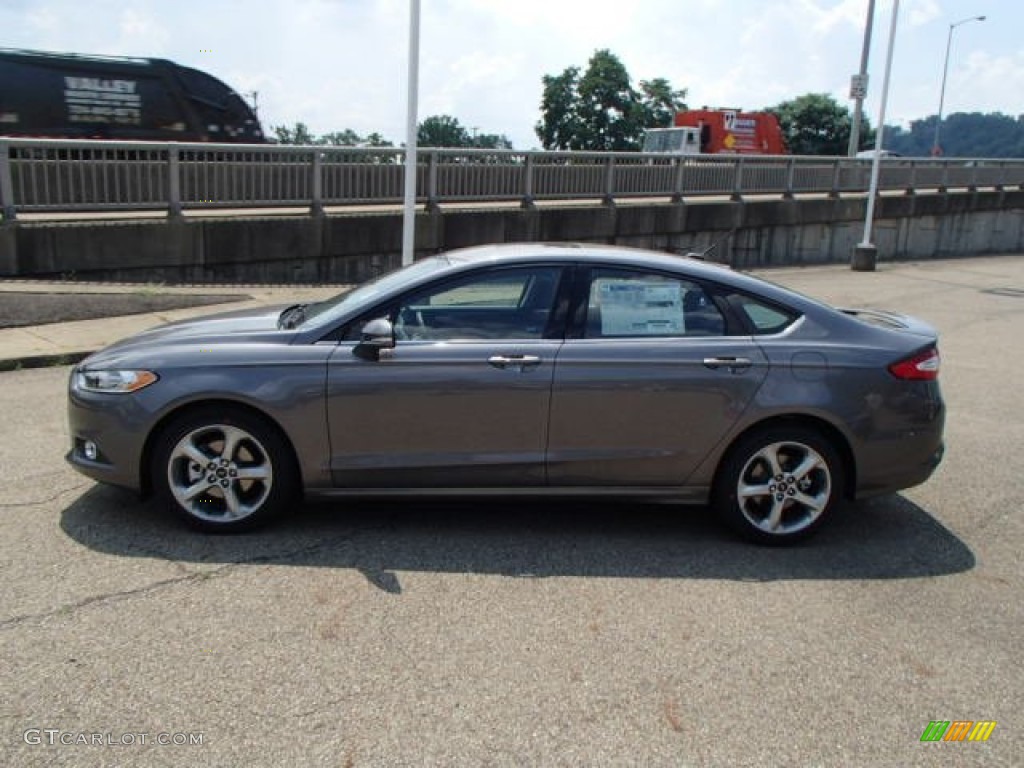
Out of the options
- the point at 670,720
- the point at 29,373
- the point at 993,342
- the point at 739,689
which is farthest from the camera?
the point at 993,342

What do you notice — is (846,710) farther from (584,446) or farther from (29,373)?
(29,373)

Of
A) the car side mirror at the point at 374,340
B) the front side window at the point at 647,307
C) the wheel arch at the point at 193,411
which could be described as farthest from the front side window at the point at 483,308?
the wheel arch at the point at 193,411

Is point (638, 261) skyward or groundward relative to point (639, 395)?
skyward

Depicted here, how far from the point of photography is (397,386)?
4.46 meters

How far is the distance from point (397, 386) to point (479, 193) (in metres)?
11.4

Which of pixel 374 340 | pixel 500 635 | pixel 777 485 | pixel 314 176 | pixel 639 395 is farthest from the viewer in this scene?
pixel 314 176

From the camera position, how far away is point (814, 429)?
4684mm

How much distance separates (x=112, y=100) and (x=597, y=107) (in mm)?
59568

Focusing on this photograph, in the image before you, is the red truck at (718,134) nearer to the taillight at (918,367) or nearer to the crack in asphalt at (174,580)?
the taillight at (918,367)

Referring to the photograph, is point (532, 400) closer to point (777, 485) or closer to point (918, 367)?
point (777, 485)

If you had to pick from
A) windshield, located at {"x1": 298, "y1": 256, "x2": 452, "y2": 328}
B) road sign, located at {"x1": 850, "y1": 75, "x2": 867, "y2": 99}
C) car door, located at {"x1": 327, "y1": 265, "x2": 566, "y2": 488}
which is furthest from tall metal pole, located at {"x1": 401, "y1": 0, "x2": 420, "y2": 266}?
road sign, located at {"x1": 850, "y1": 75, "x2": 867, "y2": 99}

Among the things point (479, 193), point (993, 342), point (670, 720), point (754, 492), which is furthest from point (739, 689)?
point (479, 193)

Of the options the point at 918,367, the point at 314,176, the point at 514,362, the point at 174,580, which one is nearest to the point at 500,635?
the point at 514,362

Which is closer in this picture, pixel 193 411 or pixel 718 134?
pixel 193 411
